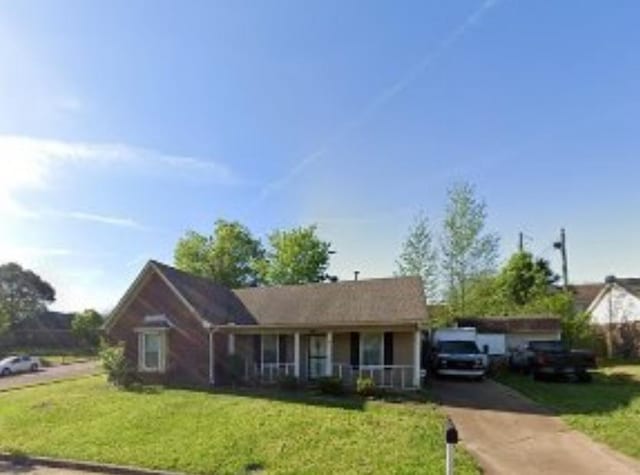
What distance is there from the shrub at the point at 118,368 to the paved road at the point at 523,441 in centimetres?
1213

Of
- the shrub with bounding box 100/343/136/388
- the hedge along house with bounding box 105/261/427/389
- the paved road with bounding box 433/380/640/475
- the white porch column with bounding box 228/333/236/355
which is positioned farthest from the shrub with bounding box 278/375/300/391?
the shrub with bounding box 100/343/136/388

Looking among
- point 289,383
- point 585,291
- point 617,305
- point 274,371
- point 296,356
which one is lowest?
point 289,383

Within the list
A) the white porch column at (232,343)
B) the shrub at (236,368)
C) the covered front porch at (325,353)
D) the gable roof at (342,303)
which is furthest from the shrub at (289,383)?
the white porch column at (232,343)

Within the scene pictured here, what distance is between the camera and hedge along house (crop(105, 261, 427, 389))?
2809 cm

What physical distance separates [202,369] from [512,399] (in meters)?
12.7

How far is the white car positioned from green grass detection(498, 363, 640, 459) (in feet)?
106

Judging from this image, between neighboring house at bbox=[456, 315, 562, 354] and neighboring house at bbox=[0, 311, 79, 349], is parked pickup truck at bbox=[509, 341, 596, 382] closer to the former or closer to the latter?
neighboring house at bbox=[456, 315, 562, 354]

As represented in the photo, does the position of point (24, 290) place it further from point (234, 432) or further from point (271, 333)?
point (234, 432)

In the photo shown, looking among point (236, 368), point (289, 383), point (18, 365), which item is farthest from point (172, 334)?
point (18, 365)

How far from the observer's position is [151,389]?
89.2ft

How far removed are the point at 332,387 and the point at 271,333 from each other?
5.96m

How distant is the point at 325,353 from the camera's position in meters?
29.9

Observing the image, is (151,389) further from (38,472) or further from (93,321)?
(93,321)

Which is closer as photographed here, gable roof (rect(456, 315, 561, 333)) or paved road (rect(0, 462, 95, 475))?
paved road (rect(0, 462, 95, 475))
